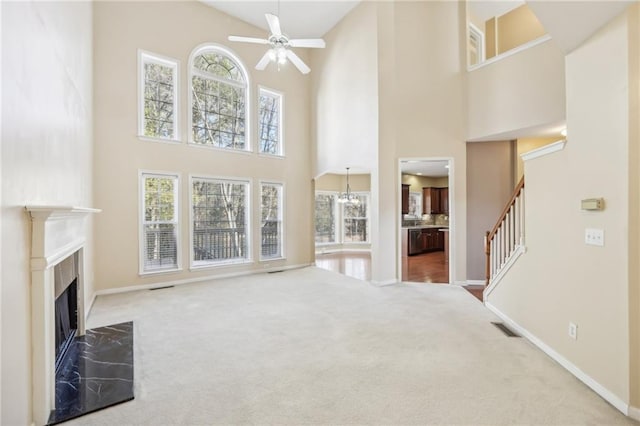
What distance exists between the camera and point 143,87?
548cm

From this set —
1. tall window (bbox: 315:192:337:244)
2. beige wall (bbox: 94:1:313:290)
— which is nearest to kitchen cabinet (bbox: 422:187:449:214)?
tall window (bbox: 315:192:337:244)

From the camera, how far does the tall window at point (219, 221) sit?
6.07 metres

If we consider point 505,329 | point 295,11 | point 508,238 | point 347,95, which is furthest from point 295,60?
point 505,329

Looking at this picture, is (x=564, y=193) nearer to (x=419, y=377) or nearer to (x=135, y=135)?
(x=419, y=377)

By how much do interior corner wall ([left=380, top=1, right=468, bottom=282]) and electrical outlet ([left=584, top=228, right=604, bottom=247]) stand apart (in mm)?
3213

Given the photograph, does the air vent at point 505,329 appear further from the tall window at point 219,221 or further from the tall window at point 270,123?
the tall window at point 270,123

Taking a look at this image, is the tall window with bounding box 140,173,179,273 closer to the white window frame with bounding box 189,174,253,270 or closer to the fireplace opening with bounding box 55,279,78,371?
the white window frame with bounding box 189,174,253,270

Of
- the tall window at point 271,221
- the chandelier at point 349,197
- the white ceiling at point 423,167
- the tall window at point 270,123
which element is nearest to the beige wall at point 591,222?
the white ceiling at point 423,167

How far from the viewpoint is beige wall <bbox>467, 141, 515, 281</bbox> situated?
559 cm

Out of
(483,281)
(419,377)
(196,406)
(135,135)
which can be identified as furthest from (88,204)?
(483,281)

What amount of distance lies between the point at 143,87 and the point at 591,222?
6551mm

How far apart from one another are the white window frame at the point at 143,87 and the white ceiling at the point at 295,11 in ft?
4.98

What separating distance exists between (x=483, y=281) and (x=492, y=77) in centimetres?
356

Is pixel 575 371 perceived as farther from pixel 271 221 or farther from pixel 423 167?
pixel 423 167
